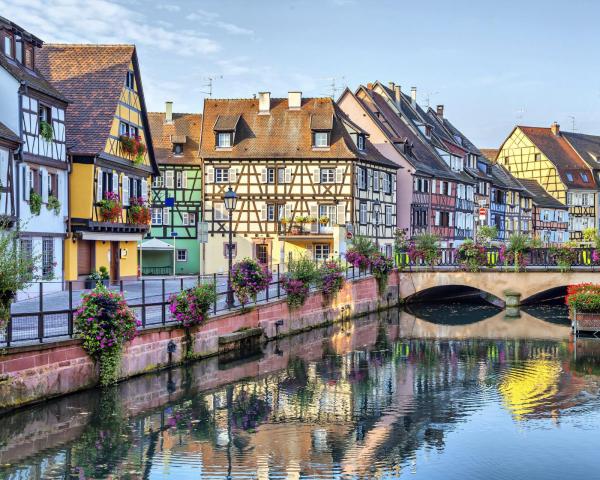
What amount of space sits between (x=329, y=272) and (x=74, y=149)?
36.3ft

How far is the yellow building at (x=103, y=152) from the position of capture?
3353cm

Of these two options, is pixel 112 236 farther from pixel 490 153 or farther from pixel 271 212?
pixel 490 153

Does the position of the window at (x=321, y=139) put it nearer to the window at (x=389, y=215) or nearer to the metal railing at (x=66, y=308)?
the window at (x=389, y=215)

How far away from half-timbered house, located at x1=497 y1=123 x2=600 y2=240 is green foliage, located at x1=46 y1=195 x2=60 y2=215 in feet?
204

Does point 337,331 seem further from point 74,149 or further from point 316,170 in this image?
point 316,170

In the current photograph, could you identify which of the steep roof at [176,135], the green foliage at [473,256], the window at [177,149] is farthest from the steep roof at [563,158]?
the window at [177,149]

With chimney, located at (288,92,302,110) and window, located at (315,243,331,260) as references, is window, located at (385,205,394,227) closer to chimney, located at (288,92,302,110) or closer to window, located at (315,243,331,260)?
window, located at (315,243,331,260)

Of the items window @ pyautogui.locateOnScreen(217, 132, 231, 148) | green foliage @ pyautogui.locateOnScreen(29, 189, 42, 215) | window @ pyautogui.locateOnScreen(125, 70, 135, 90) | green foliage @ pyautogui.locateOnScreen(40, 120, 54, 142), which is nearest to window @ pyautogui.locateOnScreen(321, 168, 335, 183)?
window @ pyautogui.locateOnScreen(217, 132, 231, 148)

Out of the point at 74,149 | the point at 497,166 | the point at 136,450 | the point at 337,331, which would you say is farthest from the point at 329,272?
the point at 497,166

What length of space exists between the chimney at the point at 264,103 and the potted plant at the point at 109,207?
1954cm

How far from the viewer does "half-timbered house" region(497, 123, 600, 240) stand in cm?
8519

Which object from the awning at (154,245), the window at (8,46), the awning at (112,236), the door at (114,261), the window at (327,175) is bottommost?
the door at (114,261)

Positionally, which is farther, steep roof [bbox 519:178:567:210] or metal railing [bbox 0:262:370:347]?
steep roof [bbox 519:178:567:210]

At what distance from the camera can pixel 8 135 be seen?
27344mm
